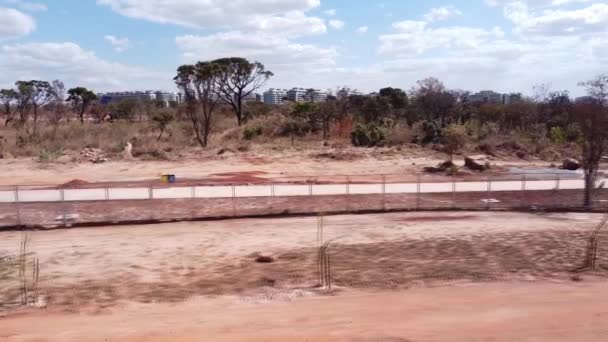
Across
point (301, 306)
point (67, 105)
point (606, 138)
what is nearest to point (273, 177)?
point (606, 138)

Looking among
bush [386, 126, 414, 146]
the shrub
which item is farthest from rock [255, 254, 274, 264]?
bush [386, 126, 414, 146]

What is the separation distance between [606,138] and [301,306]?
746 inches

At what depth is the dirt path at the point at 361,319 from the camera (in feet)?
35.7

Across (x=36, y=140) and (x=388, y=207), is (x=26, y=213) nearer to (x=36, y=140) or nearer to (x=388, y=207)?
(x=388, y=207)

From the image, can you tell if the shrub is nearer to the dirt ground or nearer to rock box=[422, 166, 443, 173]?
rock box=[422, 166, 443, 173]

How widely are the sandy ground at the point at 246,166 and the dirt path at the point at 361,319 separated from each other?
21.5 m

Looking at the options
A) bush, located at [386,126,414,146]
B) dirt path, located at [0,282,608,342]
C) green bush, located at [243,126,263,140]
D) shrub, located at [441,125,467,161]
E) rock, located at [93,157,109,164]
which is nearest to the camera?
dirt path, located at [0,282,608,342]

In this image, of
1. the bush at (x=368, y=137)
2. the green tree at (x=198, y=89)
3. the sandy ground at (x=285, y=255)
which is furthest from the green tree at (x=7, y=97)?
the sandy ground at (x=285, y=255)

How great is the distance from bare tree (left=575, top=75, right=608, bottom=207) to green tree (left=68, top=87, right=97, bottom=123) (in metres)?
68.4

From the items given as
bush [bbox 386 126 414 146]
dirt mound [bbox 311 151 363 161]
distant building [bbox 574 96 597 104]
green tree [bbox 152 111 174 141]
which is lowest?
dirt mound [bbox 311 151 363 161]

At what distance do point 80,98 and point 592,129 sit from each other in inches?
2807

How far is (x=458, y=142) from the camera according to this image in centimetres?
4400

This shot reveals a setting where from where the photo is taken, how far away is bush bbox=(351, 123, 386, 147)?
50.5m

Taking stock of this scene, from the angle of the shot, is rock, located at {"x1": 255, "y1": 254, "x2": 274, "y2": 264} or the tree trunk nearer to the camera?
rock, located at {"x1": 255, "y1": 254, "x2": 274, "y2": 264}
